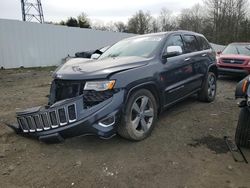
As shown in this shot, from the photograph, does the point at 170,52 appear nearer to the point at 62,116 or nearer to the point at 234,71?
the point at 62,116

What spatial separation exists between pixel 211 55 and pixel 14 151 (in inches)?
192

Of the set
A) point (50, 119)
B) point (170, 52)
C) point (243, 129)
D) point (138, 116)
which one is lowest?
point (243, 129)

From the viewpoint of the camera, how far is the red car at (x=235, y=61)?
32.5ft

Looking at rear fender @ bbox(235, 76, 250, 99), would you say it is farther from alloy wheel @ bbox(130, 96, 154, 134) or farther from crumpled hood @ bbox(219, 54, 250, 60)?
crumpled hood @ bbox(219, 54, 250, 60)

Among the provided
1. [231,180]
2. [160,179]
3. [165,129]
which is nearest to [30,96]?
[165,129]

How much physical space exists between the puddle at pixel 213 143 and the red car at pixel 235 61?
630 centimetres

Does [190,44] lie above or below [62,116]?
above

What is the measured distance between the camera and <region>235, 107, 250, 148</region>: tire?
11.9ft

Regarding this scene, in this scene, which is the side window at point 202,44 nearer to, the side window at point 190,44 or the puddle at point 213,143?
the side window at point 190,44

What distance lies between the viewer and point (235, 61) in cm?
1018

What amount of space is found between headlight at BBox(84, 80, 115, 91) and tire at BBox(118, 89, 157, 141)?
1.26ft

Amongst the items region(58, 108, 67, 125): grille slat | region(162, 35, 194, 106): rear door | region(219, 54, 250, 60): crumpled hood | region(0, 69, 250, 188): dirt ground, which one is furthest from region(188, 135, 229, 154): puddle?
region(219, 54, 250, 60): crumpled hood

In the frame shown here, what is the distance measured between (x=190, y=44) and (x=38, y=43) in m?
12.3

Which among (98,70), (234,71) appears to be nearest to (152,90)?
(98,70)
